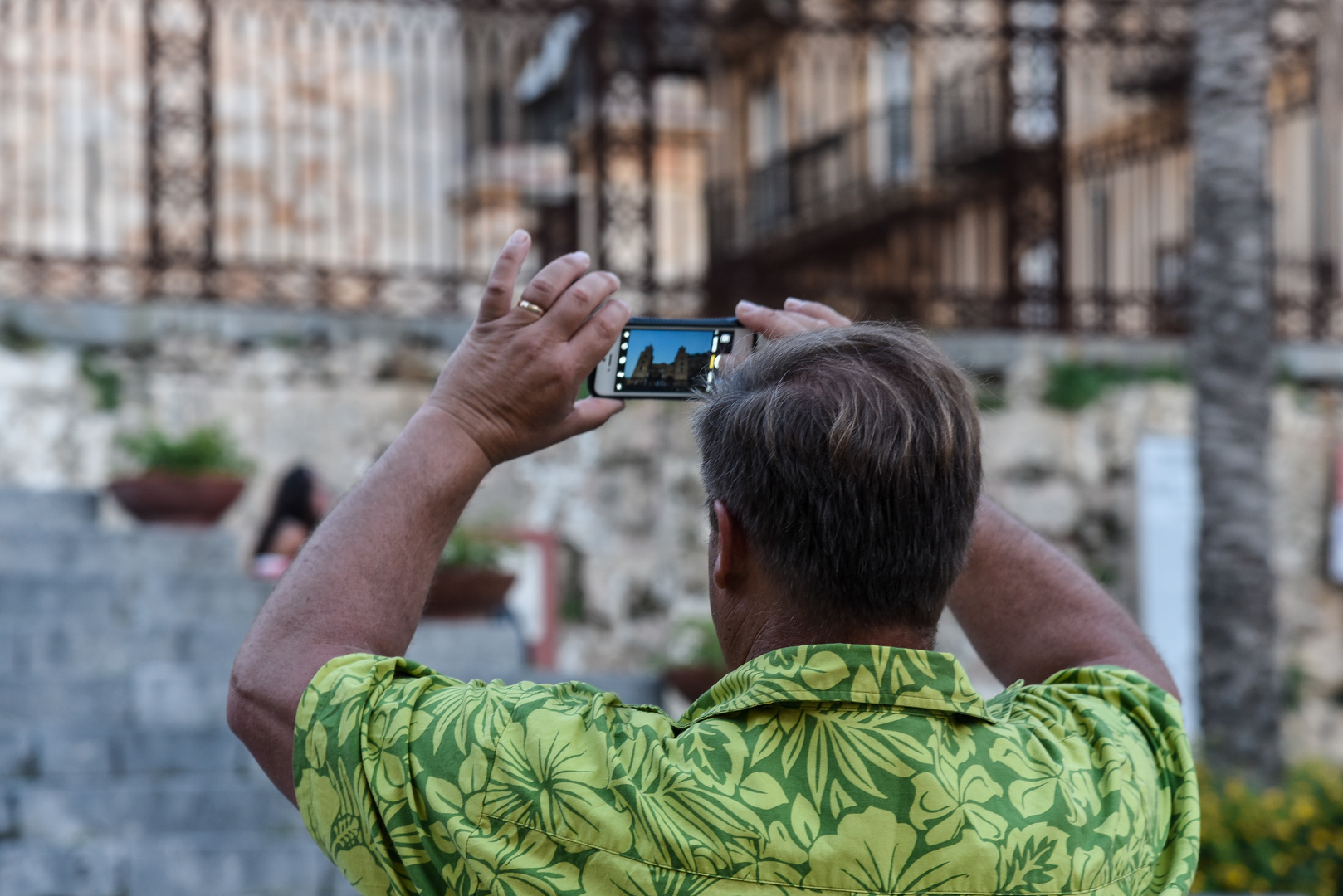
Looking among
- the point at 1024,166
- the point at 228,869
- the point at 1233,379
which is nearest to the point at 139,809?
the point at 228,869

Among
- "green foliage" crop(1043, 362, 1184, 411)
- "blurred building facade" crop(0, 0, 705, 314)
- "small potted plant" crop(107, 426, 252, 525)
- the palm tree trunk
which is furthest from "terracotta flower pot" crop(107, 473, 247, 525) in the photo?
"green foliage" crop(1043, 362, 1184, 411)

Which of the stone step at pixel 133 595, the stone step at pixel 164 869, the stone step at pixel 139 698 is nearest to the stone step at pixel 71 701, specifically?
the stone step at pixel 139 698

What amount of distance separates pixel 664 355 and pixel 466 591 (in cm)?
438

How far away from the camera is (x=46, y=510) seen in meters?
6.33

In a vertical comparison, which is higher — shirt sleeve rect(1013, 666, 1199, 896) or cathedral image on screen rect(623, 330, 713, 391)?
cathedral image on screen rect(623, 330, 713, 391)

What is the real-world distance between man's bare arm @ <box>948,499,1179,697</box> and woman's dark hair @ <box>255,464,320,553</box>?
17.0 ft

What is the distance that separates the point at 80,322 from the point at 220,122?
285 cm

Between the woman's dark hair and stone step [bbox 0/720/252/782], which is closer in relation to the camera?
stone step [bbox 0/720/252/782]

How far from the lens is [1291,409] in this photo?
8312 mm

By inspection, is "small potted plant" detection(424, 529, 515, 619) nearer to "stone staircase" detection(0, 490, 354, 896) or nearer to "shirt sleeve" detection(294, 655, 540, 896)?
"stone staircase" detection(0, 490, 354, 896)

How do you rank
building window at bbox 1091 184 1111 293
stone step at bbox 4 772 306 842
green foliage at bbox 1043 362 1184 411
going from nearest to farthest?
stone step at bbox 4 772 306 842, green foliage at bbox 1043 362 1184 411, building window at bbox 1091 184 1111 293

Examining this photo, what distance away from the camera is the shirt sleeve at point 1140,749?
1.37 metres

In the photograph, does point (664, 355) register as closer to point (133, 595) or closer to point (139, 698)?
point (139, 698)

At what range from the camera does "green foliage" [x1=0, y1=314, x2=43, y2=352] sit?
22.4 feet
